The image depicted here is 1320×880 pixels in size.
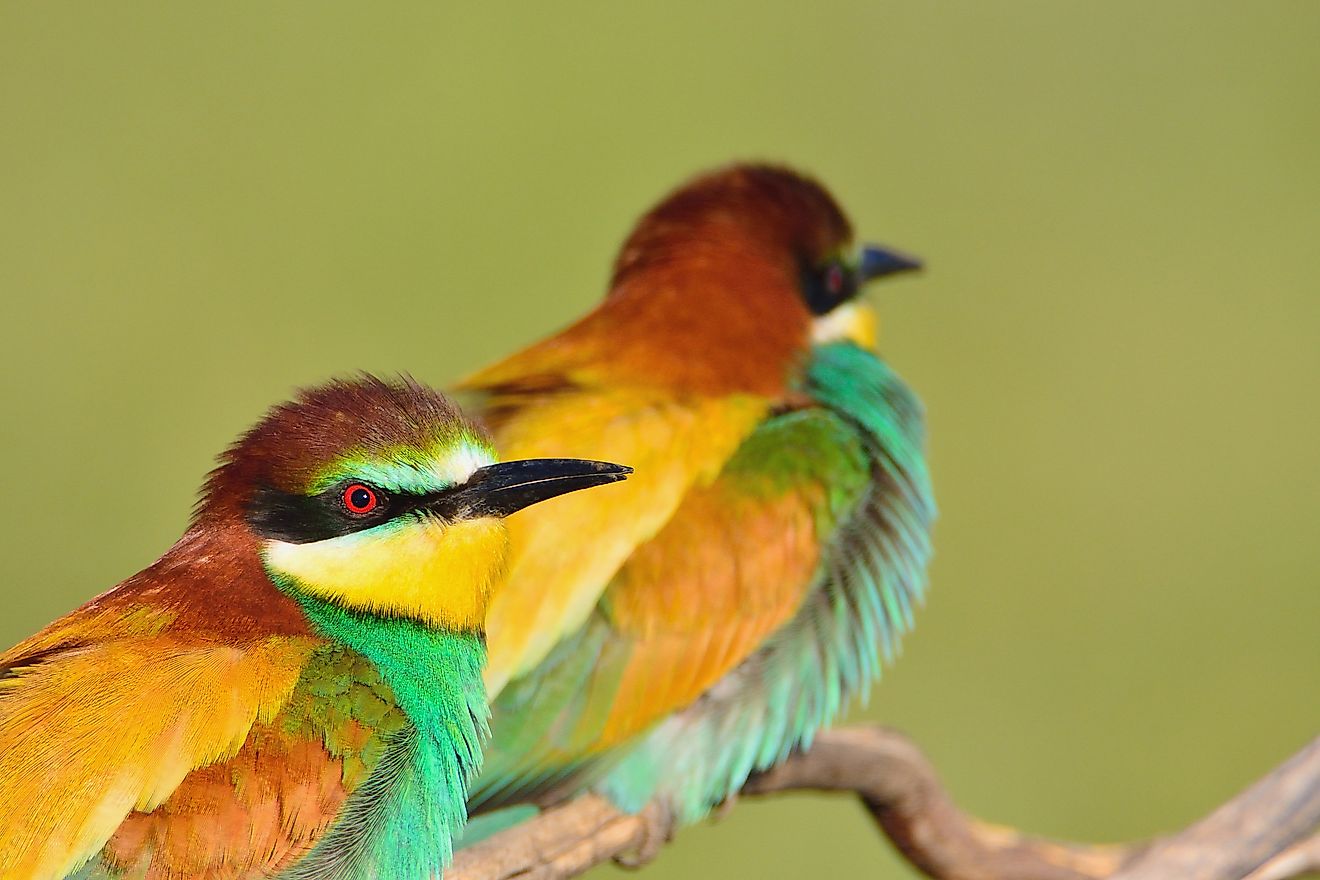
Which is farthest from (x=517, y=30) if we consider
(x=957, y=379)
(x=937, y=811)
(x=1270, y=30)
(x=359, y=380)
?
(x=359, y=380)

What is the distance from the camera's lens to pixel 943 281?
3.33 metres

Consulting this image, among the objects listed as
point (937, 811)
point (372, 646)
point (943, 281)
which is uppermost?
point (372, 646)

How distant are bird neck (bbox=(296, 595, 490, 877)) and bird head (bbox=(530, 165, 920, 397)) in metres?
0.57

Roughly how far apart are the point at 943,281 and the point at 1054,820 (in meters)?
1.11

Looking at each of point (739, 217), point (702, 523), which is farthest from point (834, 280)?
point (702, 523)

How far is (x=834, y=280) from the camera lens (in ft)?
6.49

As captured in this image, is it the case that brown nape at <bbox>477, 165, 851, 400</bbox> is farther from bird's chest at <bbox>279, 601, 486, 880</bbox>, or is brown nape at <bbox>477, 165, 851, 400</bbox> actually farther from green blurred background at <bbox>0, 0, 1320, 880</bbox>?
green blurred background at <bbox>0, 0, 1320, 880</bbox>

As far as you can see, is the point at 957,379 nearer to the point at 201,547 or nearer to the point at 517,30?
the point at 517,30

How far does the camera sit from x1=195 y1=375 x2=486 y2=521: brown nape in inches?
43.4

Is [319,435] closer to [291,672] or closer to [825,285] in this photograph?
[291,672]

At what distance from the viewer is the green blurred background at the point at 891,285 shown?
9.50 feet

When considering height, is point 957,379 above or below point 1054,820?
above

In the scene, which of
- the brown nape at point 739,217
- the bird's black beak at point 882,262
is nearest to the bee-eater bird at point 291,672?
the brown nape at point 739,217

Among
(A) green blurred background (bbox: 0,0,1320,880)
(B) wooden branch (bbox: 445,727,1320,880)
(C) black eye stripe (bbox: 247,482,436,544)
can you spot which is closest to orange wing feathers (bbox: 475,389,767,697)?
(B) wooden branch (bbox: 445,727,1320,880)
